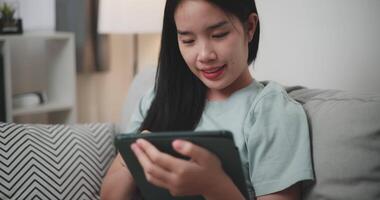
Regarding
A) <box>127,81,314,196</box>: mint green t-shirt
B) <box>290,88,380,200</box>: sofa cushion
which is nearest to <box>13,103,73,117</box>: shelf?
<box>127,81,314,196</box>: mint green t-shirt

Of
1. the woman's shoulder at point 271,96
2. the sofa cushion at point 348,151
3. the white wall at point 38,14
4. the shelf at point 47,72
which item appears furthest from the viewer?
the white wall at point 38,14

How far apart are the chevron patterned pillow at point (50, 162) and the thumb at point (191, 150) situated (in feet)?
1.72

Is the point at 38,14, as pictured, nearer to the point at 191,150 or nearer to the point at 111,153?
the point at 111,153

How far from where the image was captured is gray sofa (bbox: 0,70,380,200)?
33.5 inches

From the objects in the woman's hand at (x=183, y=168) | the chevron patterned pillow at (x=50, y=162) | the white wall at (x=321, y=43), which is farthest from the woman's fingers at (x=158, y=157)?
the white wall at (x=321, y=43)

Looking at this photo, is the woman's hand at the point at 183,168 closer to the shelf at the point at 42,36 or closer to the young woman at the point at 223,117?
the young woman at the point at 223,117

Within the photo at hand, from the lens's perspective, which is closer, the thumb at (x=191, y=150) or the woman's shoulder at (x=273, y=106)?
the thumb at (x=191, y=150)

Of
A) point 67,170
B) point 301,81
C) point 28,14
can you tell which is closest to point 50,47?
point 28,14

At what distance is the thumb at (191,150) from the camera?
66 centimetres

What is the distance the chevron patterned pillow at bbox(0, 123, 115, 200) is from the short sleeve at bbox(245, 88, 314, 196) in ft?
1.47

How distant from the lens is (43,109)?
198 centimetres

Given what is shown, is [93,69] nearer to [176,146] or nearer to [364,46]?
[364,46]

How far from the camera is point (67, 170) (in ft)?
3.62

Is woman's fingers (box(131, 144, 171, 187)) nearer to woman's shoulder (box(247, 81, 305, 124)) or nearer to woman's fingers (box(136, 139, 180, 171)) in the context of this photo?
woman's fingers (box(136, 139, 180, 171))
